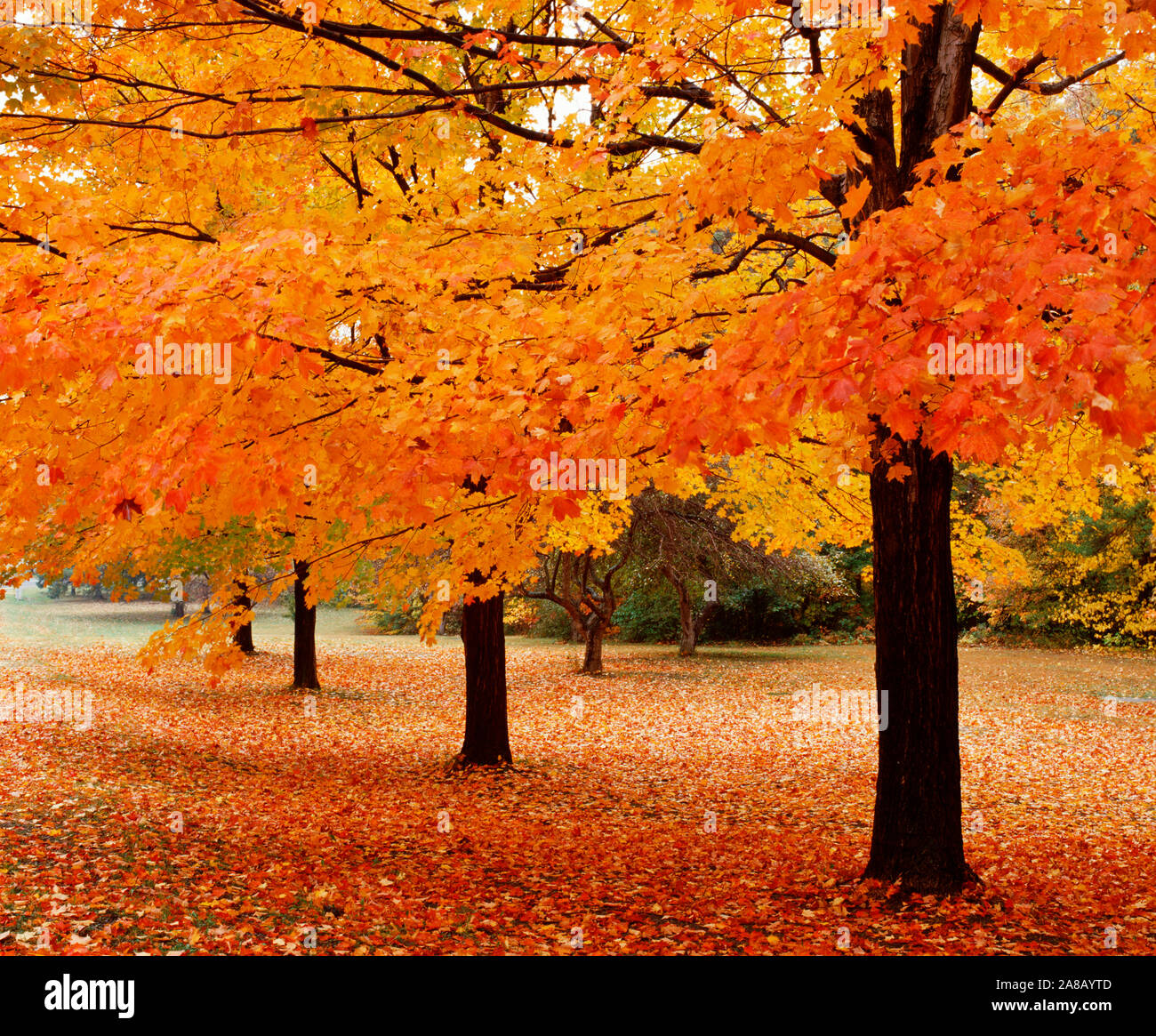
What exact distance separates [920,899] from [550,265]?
5.61 metres

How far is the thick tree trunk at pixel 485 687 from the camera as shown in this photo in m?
11.0

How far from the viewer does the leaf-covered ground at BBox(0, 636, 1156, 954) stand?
19.0ft

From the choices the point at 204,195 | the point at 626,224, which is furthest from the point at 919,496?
Answer: the point at 204,195

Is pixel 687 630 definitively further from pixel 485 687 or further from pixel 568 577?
pixel 485 687

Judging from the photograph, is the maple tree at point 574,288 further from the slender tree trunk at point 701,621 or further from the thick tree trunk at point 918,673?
the slender tree trunk at point 701,621

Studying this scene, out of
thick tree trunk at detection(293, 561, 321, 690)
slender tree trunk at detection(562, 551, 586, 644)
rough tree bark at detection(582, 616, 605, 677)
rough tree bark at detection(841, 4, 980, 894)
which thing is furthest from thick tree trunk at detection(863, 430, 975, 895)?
rough tree bark at detection(582, 616, 605, 677)

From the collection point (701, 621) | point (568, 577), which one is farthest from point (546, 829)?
point (701, 621)

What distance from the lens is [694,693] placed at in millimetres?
20453

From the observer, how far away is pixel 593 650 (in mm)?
23531

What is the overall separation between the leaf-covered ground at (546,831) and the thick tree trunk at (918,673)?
0.36 m

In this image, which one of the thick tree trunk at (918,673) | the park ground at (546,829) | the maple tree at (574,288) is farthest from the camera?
the thick tree trunk at (918,673)

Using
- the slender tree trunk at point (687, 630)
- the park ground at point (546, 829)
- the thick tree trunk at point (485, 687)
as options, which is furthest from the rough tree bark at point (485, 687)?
the slender tree trunk at point (687, 630)

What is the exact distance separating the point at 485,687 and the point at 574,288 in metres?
5.95

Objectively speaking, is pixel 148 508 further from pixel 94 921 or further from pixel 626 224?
pixel 626 224
